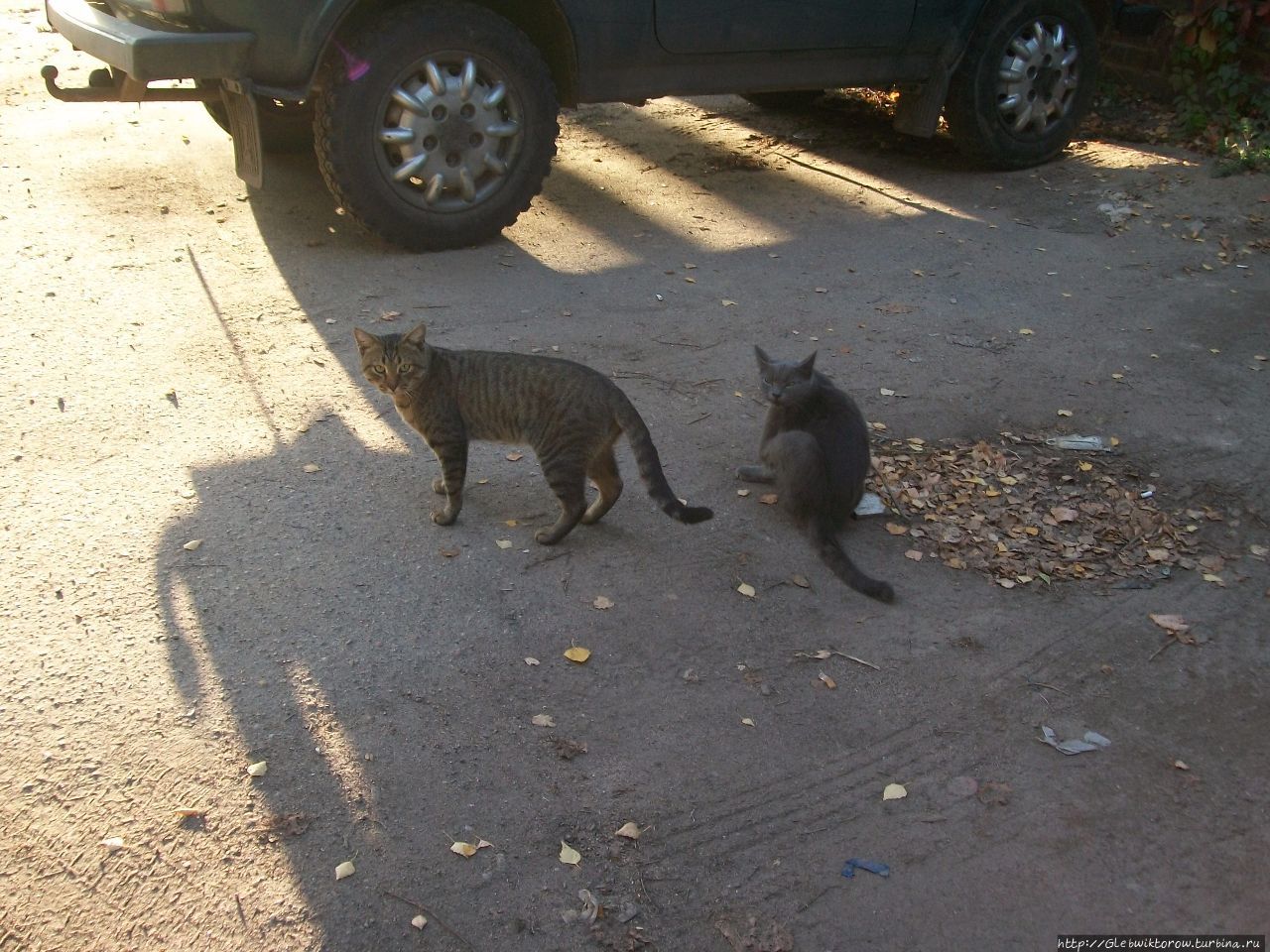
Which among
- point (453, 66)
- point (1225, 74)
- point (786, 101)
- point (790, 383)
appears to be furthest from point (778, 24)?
point (1225, 74)

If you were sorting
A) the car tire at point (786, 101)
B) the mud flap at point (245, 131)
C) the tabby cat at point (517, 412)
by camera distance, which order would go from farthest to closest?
1. the car tire at point (786, 101)
2. the mud flap at point (245, 131)
3. the tabby cat at point (517, 412)

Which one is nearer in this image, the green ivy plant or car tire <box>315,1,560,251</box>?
car tire <box>315,1,560,251</box>

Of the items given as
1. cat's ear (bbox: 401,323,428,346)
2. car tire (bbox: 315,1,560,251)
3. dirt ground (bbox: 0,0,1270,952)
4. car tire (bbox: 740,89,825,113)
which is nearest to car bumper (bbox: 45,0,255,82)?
car tire (bbox: 315,1,560,251)

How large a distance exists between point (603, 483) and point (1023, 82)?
20.6 feet

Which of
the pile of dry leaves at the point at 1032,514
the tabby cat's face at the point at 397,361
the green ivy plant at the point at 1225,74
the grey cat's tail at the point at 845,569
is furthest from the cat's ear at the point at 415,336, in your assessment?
the green ivy plant at the point at 1225,74

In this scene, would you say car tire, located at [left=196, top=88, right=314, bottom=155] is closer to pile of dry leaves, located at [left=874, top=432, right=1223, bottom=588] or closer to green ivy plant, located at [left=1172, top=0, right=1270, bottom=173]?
pile of dry leaves, located at [left=874, top=432, right=1223, bottom=588]

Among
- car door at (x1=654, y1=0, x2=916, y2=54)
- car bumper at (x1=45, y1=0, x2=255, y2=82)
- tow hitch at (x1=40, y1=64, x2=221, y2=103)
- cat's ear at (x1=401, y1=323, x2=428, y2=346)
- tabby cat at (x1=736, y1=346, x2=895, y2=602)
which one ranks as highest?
car door at (x1=654, y1=0, x2=916, y2=54)

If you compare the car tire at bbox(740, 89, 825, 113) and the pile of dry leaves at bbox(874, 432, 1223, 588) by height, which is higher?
the car tire at bbox(740, 89, 825, 113)

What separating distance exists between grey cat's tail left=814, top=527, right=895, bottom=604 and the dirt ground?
7 centimetres

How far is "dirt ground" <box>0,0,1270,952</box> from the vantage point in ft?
10.6

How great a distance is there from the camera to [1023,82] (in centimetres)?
918

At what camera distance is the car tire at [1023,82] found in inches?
354

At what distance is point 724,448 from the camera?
5578mm

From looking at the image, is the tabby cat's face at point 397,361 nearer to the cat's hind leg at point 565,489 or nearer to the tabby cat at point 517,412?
the tabby cat at point 517,412
